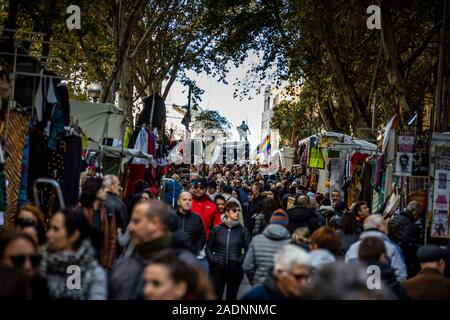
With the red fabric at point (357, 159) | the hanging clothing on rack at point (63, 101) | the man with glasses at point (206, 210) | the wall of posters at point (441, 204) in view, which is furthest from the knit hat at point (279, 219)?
the red fabric at point (357, 159)

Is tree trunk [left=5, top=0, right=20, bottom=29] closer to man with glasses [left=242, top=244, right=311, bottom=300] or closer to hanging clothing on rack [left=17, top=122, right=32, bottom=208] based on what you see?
hanging clothing on rack [left=17, top=122, right=32, bottom=208]

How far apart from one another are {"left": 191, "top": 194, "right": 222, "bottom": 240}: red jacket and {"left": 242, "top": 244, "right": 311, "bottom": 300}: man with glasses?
619cm

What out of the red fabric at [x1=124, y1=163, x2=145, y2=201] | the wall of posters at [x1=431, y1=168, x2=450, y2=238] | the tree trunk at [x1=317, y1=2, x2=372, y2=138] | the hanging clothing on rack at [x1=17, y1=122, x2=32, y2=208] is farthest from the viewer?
the tree trunk at [x1=317, y1=2, x2=372, y2=138]

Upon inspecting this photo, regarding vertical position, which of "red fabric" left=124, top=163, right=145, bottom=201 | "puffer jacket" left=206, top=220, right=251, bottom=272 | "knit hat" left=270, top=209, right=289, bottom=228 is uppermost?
"red fabric" left=124, top=163, right=145, bottom=201

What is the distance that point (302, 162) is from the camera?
26422 mm

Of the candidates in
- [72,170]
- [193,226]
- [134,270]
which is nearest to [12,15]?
[72,170]

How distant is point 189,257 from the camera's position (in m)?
5.74

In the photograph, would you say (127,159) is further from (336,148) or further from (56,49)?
(56,49)

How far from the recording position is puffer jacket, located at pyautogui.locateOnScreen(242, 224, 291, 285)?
814cm

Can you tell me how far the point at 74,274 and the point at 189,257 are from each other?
89 cm

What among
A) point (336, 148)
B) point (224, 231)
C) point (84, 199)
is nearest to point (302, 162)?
point (336, 148)

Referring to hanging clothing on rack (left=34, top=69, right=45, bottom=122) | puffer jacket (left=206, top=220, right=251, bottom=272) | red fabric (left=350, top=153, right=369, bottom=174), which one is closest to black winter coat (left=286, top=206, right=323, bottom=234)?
puffer jacket (left=206, top=220, right=251, bottom=272)

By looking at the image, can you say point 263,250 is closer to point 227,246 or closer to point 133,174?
point 227,246
